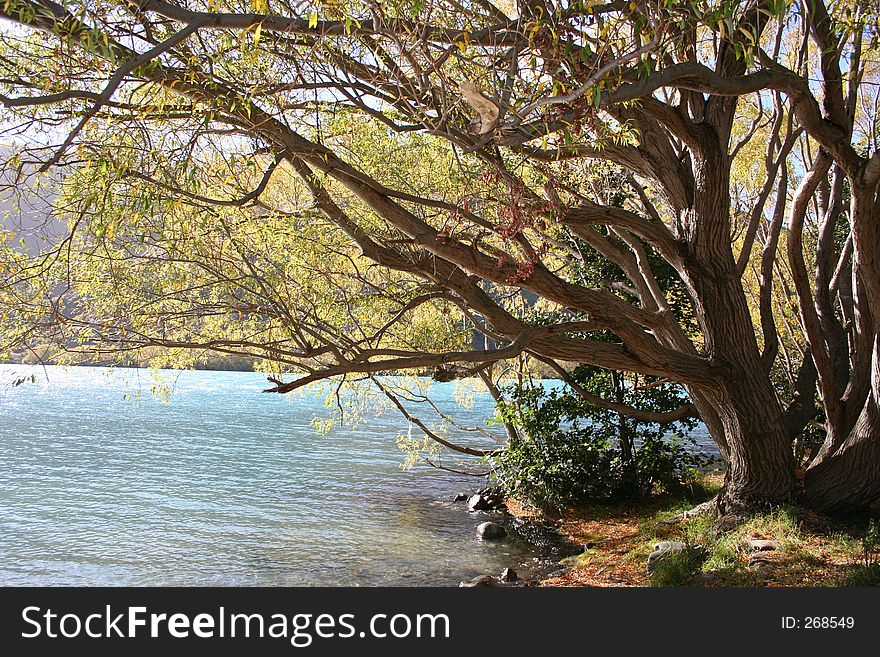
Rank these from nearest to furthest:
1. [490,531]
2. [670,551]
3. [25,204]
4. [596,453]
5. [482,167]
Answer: [25,204] → [482,167] → [670,551] → [490,531] → [596,453]

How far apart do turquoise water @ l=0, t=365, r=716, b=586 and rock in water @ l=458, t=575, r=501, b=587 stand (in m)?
0.28

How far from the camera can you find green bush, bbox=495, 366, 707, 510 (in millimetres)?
11297

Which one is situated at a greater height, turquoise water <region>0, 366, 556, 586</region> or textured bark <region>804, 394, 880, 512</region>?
textured bark <region>804, 394, 880, 512</region>

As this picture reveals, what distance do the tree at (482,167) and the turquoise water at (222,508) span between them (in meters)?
2.02

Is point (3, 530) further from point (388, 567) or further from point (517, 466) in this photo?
point (517, 466)

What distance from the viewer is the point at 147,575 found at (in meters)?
9.97

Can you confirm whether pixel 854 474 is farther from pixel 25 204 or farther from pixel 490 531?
pixel 25 204

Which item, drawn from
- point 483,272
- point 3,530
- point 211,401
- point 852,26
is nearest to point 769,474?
point 483,272

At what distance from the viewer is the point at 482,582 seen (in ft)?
28.1

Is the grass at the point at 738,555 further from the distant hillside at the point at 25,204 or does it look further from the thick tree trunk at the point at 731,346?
the distant hillside at the point at 25,204

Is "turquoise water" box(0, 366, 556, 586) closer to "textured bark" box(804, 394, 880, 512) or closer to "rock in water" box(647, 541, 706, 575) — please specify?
"rock in water" box(647, 541, 706, 575)

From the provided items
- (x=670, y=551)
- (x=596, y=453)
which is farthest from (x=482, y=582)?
(x=596, y=453)

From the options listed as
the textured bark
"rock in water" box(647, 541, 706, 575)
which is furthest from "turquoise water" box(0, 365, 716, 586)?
the textured bark

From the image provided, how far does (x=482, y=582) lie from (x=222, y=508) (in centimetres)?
740
